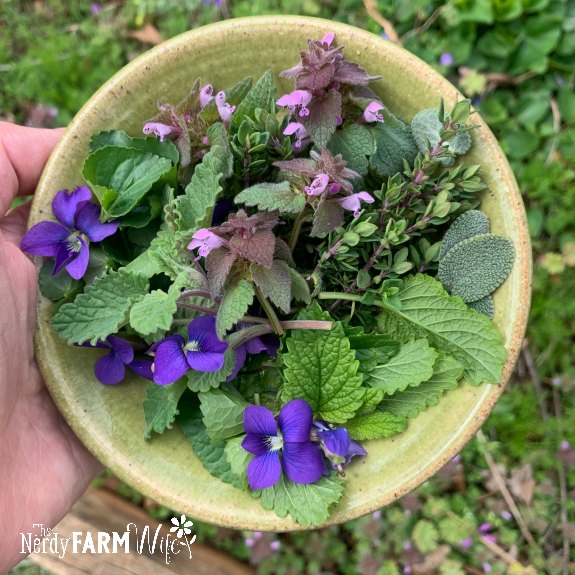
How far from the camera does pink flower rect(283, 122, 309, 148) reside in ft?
2.43

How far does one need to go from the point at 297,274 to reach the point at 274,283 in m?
0.06

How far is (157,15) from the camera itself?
1491 mm

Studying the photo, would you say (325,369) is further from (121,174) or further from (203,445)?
(121,174)

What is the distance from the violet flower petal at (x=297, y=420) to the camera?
2.53ft

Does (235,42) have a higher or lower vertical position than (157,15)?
higher

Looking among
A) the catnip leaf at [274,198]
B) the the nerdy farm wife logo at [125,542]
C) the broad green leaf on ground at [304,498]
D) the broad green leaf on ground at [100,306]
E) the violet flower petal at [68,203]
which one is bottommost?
the the nerdy farm wife logo at [125,542]

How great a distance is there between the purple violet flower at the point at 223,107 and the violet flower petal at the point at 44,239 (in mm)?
271

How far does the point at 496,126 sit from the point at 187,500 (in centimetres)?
108

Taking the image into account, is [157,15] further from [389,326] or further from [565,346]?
[565,346]

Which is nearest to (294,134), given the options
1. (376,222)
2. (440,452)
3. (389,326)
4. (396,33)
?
(376,222)

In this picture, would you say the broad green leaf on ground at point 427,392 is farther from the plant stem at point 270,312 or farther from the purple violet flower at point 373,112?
the purple violet flower at point 373,112

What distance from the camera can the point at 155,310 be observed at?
2.23 feet

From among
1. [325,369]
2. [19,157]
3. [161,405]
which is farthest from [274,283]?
[19,157]

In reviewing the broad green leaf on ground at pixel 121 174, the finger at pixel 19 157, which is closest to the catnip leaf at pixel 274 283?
the broad green leaf on ground at pixel 121 174
